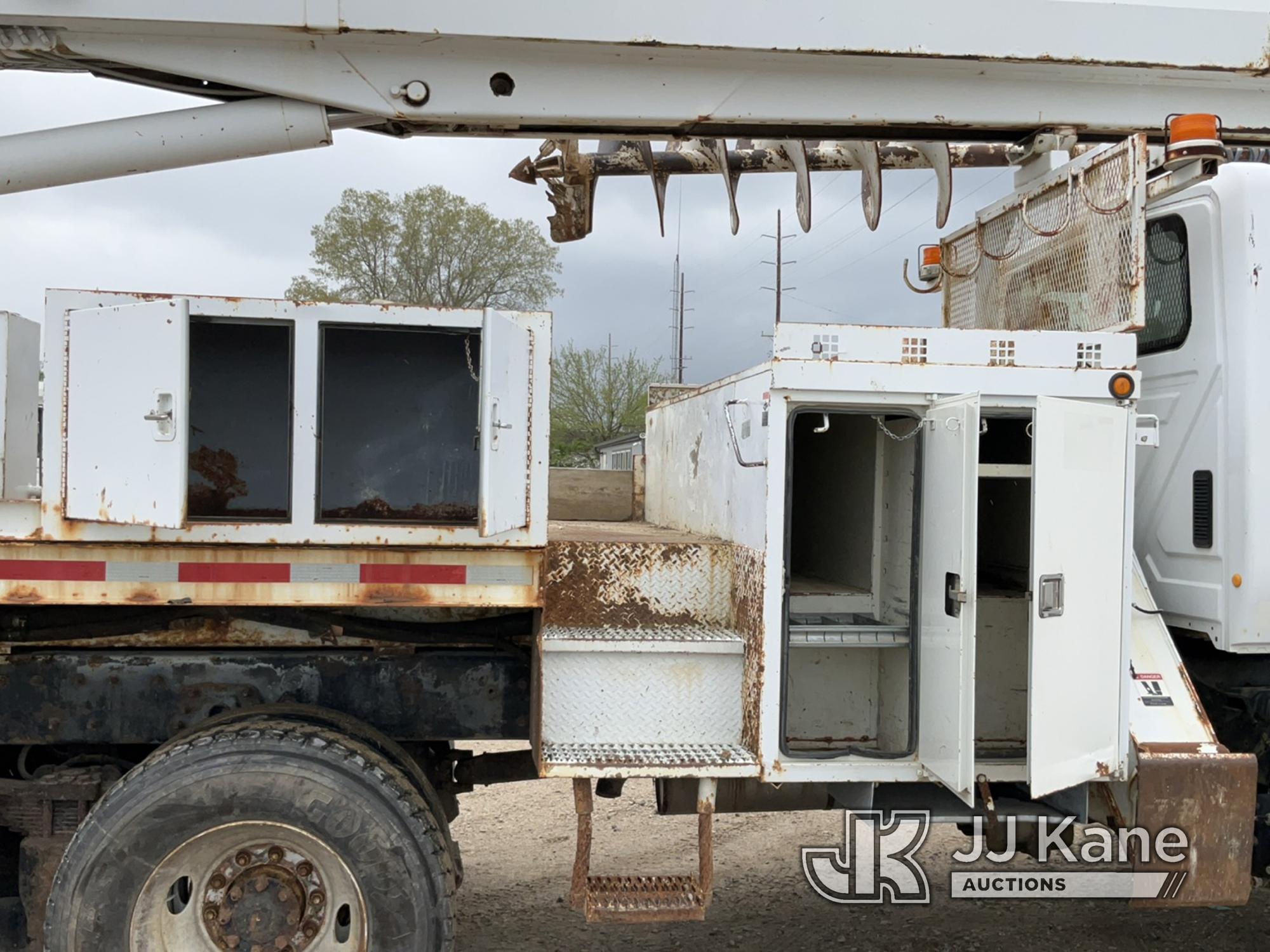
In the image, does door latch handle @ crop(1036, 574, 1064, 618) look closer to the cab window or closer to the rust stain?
the rust stain

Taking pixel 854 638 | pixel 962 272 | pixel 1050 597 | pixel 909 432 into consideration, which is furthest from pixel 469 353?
pixel 962 272

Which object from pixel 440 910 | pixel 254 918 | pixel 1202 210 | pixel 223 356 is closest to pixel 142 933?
pixel 254 918

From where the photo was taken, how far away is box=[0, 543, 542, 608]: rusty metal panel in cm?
302

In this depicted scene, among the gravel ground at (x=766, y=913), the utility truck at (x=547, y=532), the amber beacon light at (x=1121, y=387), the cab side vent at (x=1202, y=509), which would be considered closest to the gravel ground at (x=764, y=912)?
the gravel ground at (x=766, y=913)

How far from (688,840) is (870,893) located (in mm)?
1362

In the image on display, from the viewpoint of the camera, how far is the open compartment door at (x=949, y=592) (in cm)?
317

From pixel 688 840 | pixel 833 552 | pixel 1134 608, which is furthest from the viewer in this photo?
pixel 688 840

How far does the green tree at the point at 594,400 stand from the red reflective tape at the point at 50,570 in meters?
28.4

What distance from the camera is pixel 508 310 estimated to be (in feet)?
10.0

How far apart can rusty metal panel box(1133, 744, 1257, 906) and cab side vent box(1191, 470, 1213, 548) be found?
823 mm

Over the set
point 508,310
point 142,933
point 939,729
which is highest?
point 508,310

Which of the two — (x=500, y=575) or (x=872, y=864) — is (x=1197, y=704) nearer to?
(x=872, y=864)

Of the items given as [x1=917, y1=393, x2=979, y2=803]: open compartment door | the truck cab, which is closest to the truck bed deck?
[x1=917, y1=393, x2=979, y2=803]: open compartment door

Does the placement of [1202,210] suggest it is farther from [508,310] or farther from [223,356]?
[223,356]
